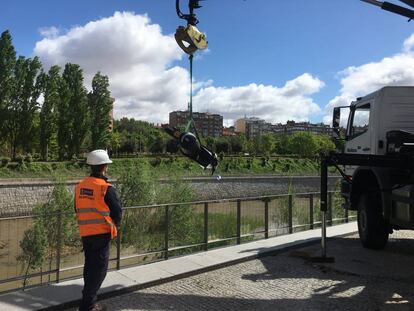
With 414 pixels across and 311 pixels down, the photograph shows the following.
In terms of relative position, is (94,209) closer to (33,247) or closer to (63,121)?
(33,247)

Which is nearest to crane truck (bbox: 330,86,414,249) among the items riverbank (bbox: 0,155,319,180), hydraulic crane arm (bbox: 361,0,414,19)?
hydraulic crane arm (bbox: 361,0,414,19)

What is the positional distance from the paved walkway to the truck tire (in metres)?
1.43

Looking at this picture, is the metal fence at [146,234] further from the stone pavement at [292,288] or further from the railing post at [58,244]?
the stone pavement at [292,288]

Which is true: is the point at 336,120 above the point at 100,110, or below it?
below

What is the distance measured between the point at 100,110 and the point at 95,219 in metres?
70.7

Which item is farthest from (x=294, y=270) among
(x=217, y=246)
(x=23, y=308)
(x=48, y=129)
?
(x=48, y=129)

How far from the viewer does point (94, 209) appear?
18.9 ft

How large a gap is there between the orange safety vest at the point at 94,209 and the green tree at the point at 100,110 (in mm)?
67884

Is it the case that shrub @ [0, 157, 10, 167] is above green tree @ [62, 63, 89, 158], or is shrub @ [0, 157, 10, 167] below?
below

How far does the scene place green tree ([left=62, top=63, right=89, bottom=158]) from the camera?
217ft

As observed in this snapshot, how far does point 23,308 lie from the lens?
6.13 metres

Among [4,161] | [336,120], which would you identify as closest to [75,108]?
[4,161]

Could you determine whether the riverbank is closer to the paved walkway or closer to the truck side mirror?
the truck side mirror

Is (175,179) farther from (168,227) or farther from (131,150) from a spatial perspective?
(131,150)
